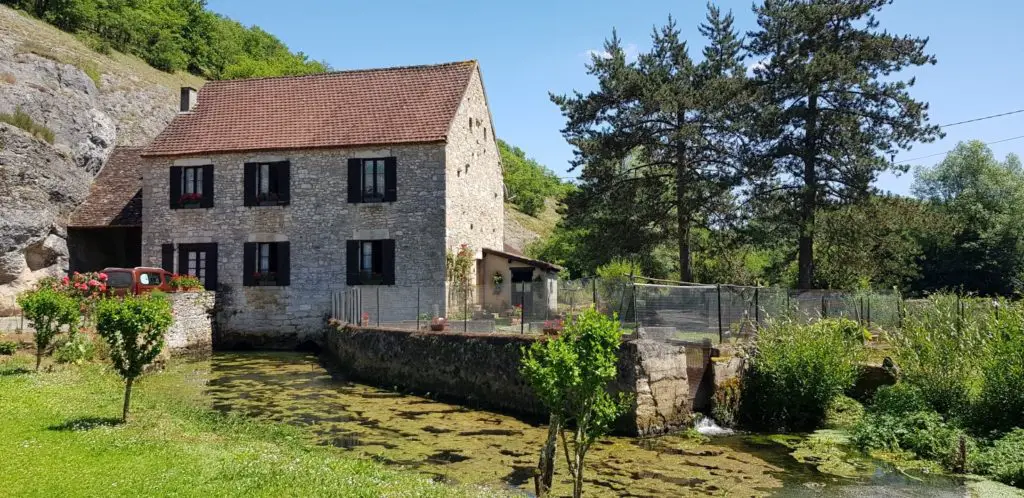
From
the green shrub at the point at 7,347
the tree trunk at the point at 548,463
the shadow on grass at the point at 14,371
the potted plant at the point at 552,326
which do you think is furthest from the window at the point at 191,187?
the tree trunk at the point at 548,463

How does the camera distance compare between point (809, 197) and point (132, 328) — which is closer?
point (132, 328)

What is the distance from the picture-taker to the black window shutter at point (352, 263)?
25375mm

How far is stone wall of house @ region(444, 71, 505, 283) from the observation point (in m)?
25.5

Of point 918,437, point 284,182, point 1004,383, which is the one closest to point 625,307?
point 918,437

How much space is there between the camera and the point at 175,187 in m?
27.2

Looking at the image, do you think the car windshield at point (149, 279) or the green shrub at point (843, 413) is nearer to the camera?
the green shrub at point (843, 413)

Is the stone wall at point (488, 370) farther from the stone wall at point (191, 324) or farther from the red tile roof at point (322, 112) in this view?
the red tile roof at point (322, 112)

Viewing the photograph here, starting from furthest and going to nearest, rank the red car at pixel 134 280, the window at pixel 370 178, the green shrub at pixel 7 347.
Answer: the window at pixel 370 178
the red car at pixel 134 280
the green shrub at pixel 7 347

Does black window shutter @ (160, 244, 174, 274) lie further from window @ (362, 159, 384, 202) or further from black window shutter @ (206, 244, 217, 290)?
window @ (362, 159, 384, 202)

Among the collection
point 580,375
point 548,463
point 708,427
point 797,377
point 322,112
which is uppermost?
point 322,112

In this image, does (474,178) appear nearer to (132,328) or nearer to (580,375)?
(132,328)

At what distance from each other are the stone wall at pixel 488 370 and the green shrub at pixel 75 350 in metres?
6.60

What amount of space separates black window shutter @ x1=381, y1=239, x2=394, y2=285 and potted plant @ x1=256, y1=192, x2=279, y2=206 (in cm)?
482

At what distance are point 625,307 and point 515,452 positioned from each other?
4.64 meters
